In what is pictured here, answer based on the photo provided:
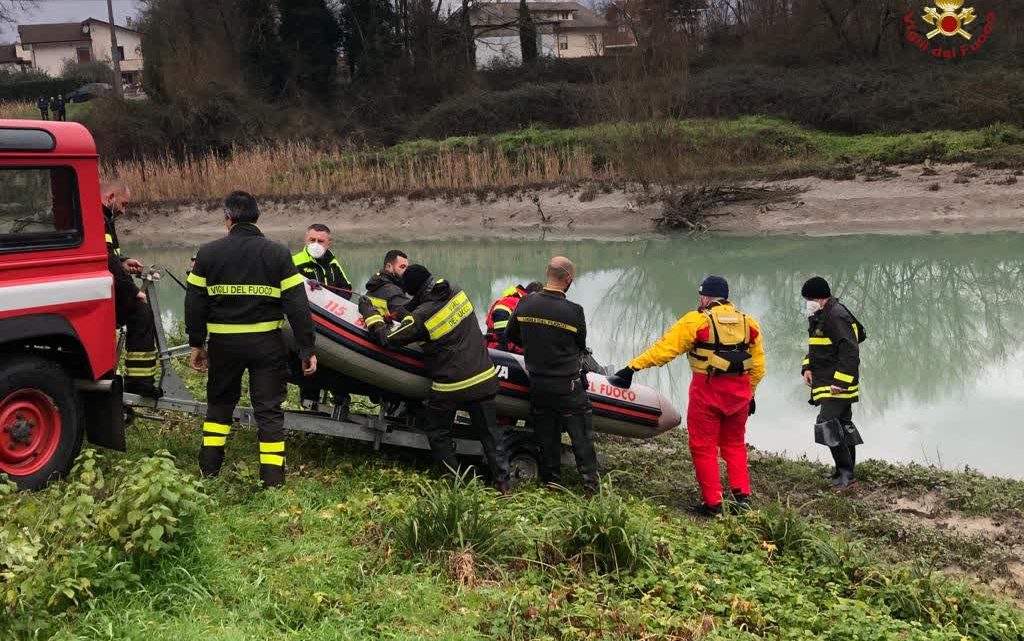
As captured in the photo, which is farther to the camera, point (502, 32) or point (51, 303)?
point (502, 32)

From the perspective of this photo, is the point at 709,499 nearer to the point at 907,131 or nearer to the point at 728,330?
the point at 728,330

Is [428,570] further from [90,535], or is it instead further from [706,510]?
[706,510]

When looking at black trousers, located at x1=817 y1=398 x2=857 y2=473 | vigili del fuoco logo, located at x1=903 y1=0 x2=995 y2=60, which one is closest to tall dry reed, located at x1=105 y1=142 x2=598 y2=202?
vigili del fuoco logo, located at x1=903 y1=0 x2=995 y2=60

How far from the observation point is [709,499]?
6.61 metres

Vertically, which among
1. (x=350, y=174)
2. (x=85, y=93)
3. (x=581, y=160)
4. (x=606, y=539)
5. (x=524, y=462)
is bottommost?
(x=524, y=462)

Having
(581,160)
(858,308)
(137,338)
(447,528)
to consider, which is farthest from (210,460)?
(581,160)

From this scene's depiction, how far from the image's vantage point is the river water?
354 inches

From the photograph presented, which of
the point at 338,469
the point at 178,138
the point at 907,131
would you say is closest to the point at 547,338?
the point at 338,469

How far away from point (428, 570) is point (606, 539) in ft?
3.02

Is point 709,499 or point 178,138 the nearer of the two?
point 709,499

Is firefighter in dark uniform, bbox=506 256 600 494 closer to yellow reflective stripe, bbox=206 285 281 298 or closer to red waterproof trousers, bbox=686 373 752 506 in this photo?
red waterproof trousers, bbox=686 373 752 506

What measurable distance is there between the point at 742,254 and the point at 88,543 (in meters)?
18.2

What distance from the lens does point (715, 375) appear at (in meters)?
6.56

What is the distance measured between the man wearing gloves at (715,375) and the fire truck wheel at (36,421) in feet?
11.7
